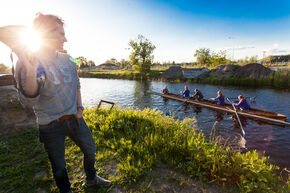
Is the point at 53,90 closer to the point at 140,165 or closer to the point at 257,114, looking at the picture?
the point at 140,165

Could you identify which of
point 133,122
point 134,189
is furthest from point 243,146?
point 134,189

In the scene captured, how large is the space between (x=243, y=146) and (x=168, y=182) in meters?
5.76

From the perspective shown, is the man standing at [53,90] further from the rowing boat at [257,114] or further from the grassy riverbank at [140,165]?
the rowing boat at [257,114]

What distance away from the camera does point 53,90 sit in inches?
69.0

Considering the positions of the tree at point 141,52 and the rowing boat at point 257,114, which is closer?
the rowing boat at point 257,114

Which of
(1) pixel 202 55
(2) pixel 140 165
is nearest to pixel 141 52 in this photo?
(1) pixel 202 55

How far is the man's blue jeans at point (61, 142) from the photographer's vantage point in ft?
6.14

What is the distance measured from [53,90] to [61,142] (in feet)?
2.63

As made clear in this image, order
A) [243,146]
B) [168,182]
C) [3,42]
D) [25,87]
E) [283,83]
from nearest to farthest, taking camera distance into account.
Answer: [3,42] → [25,87] → [168,182] → [243,146] → [283,83]

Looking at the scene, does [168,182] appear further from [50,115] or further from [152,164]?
[50,115]

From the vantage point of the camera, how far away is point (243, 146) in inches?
263

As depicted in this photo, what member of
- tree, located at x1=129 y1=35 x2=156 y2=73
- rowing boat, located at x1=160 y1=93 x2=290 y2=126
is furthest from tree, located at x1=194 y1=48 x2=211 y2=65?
rowing boat, located at x1=160 y1=93 x2=290 y2=126

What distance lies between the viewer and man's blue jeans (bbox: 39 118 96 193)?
187cm

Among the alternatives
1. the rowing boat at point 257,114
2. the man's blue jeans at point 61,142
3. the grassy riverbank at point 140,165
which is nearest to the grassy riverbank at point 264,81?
the rowing boat at point 257,114
